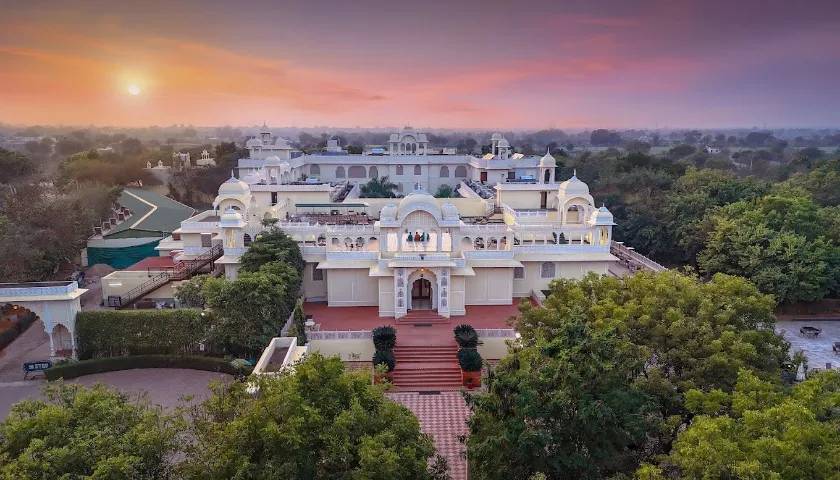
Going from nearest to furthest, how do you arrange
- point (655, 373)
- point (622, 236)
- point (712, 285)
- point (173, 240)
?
1. point (655, 373)
2. point (712, 285)
3. point (173, 240)
4. point (622, 236)

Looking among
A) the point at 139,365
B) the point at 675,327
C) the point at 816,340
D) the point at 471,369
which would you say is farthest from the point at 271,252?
the point at 816,340

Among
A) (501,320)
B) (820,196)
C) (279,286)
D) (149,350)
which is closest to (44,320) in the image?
(149,350)

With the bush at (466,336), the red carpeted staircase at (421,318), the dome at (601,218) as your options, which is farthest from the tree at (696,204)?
the bush at (466,336)

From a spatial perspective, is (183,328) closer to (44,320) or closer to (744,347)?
(44,320)

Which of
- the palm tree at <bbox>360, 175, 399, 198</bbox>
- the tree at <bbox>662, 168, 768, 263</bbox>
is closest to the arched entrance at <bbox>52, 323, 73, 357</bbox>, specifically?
the palm tree at <bbox>360, 175, 399, 198</bbox>

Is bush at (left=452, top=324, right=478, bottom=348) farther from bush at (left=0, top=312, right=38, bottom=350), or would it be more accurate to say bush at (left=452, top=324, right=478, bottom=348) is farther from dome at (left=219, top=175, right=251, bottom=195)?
bush at (left=0, top=312, right=38, bottom=350)

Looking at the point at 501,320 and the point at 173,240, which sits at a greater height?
the point at 173,240

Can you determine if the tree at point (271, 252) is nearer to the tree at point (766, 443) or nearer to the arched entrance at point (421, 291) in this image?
the arched entrance at point (421, 291)

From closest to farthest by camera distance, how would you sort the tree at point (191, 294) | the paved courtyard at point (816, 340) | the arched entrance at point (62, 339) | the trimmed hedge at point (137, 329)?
the trimmed hedge at point (137, 329) < the arched entrance at point (62, 339) < the paved courtyard at point (816, 340) < the tree at point (191, 294)
